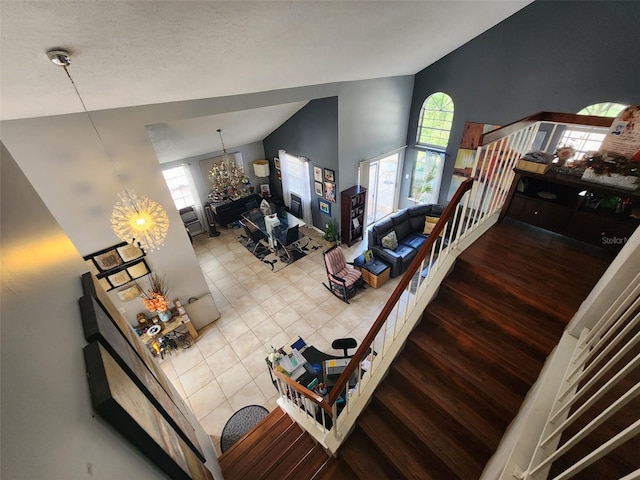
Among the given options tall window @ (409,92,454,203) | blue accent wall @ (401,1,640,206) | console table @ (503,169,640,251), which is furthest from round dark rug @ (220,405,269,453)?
blue accent wall @ (401,1,640,206)

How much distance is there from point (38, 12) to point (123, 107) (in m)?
2.18

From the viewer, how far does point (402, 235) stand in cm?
670

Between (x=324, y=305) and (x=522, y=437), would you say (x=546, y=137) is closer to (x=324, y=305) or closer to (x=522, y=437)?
(x=324, y=305)

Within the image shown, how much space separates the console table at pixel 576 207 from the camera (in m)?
2.49

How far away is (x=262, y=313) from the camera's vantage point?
18.2ft

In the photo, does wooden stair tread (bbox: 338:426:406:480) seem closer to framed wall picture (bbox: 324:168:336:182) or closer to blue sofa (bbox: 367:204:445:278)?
blue sofa (bbox: 367:204:445:278)

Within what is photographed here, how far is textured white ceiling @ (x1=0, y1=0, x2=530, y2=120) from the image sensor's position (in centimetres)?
174

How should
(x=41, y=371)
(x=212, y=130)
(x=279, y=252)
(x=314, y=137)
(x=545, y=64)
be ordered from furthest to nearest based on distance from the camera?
(x=279, y=252) → (x=314, y=137) → (x=212, y=130) → (x=545, y=64) → (x=41, y=371)

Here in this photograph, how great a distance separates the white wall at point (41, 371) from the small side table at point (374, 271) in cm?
505

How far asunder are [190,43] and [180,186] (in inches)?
239

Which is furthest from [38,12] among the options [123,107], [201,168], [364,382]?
[201,168]

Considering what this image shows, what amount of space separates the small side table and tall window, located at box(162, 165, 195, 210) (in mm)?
5157

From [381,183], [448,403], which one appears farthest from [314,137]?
[448,403]

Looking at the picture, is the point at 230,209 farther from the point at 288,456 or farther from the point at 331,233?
the point at 288,456
